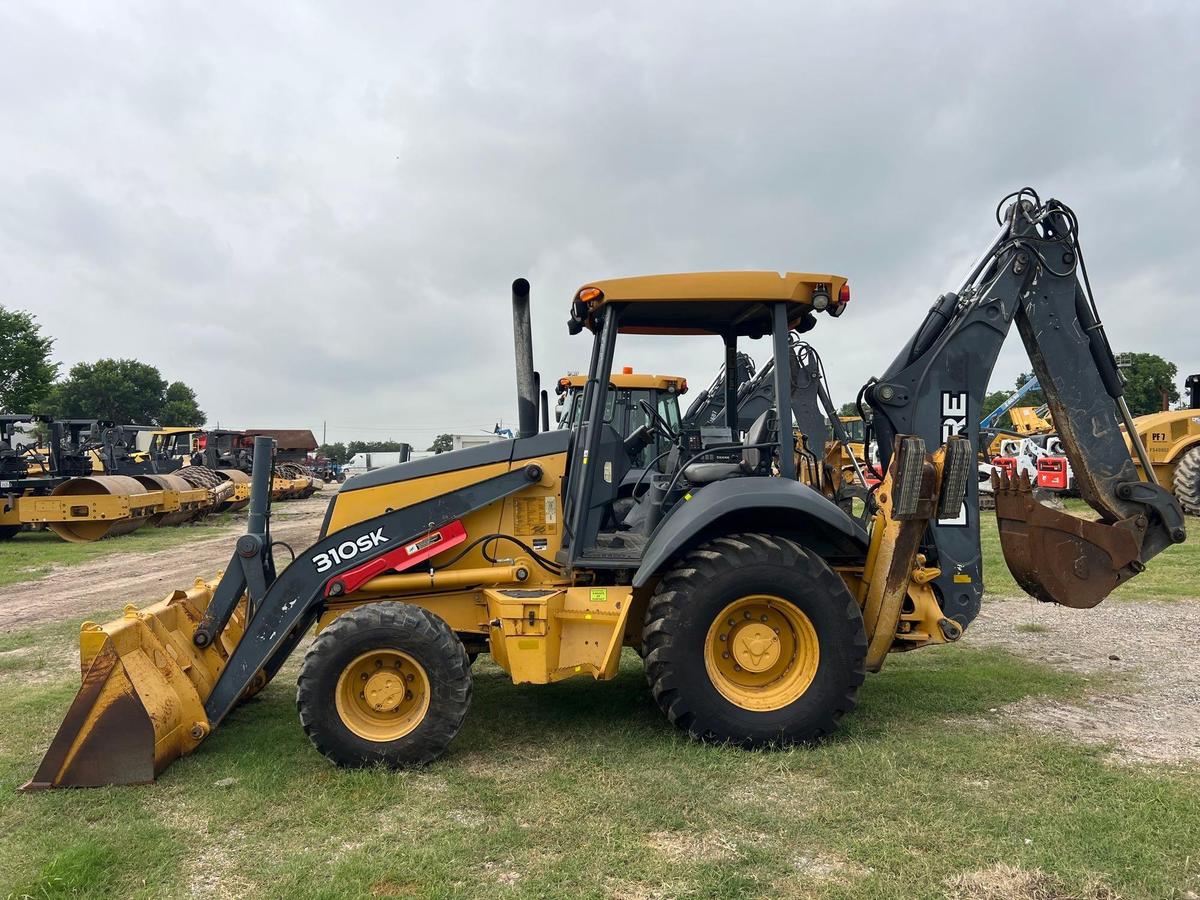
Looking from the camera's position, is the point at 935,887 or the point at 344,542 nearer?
the point at 935,887

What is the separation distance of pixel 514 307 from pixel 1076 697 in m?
4.38

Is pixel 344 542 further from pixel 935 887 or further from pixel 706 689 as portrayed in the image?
pixel 935 887

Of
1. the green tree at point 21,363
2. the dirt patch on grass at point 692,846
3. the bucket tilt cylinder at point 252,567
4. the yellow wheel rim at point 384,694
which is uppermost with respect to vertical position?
the green tree at point 21,363

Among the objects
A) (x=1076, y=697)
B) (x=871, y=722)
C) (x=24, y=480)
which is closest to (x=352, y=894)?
(x=871, y=722)

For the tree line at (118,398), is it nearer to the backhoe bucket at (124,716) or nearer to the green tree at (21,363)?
the green tree at (21,363)

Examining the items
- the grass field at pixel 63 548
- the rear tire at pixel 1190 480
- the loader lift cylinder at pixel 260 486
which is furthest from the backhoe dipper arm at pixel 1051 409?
the rear tire at pixel 1190 480

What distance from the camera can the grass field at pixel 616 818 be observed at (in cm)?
316

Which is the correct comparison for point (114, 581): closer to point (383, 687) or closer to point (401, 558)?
point (401, 558)

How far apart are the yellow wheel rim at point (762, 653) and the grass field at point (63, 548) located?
11.5 meters

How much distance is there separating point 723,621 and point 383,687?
1867mm

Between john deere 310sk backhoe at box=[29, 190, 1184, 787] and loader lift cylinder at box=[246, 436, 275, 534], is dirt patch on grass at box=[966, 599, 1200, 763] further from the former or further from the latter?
loader lift cylinder at box=[246, 436, 275, 534]

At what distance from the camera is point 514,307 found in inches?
194

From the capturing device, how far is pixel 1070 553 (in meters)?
5.02

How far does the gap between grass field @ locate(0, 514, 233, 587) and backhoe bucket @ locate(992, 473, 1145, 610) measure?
1283cm
